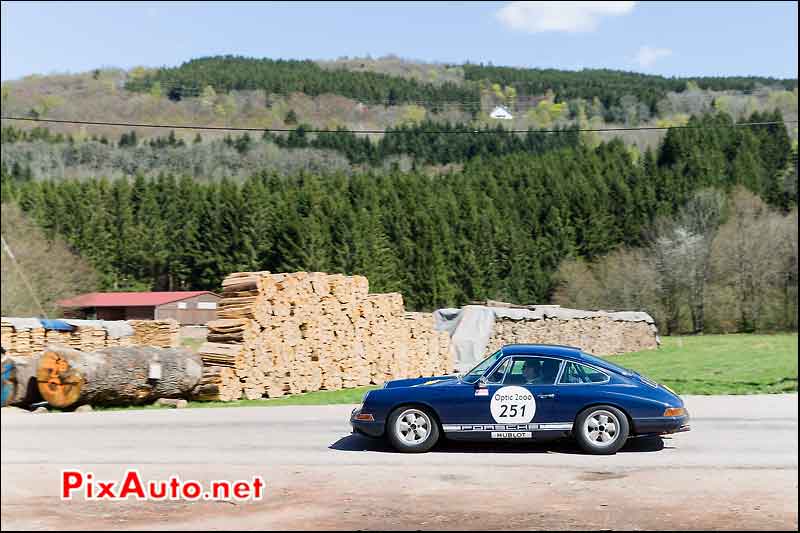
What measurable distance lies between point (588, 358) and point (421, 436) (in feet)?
8.97

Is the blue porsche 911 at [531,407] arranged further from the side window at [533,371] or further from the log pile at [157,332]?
the log pile at [157,332]

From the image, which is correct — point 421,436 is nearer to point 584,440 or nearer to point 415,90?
point 584,440

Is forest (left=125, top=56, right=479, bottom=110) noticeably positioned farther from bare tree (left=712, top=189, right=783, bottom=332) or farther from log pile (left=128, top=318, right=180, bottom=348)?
log pile (left=128, top=318, right=180, bottom=348)

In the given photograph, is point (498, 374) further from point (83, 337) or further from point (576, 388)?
point (83, 337)

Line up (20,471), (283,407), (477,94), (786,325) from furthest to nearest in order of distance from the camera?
(477,94) < (786,325) < (283,407) < (20,471)

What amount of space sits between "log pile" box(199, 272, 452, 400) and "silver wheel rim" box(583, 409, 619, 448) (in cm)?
1100

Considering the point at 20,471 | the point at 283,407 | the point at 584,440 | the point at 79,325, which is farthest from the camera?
the point at 79,325

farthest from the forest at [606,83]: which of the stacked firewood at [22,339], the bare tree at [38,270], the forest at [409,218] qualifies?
the stacked firewood at [22,339]

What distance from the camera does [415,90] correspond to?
171 meters

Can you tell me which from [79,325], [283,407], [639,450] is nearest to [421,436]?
[639,450]

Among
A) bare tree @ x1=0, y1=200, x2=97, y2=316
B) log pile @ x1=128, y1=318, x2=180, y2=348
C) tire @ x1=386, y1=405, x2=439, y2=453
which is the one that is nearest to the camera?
tire @ x1=386, y1=405, x2=439, y2=453

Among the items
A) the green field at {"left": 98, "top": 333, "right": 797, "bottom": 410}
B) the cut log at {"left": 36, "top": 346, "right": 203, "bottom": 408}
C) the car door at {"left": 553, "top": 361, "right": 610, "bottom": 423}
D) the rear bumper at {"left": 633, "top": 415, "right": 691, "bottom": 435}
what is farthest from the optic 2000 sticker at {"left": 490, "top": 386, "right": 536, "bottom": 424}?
the cut log at {"left": 36, "top": 346, "right": 203, "bottom": 408}

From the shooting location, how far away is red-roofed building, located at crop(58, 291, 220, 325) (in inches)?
1886

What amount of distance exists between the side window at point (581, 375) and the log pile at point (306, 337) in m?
10.7
